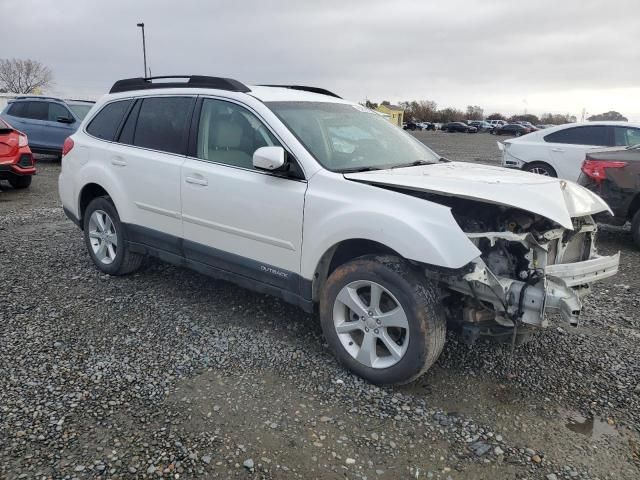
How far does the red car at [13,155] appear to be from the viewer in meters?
9.15

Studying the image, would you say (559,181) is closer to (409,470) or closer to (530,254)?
(530,254)

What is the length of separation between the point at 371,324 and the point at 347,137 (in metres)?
1.53

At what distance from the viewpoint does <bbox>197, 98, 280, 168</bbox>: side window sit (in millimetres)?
3795

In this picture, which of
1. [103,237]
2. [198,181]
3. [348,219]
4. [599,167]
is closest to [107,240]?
[103,237]

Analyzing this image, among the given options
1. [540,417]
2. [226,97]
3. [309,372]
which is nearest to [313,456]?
[309,372]

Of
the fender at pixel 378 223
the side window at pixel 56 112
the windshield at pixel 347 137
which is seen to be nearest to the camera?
the fender at pixel 378 223

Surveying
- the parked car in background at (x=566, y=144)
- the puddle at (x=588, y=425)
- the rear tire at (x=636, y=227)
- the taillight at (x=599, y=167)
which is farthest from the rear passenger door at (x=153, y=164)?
the parked car in background at (x=566, y=144)

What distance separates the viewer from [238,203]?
3.76m

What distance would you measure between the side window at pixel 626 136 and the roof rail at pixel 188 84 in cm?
780

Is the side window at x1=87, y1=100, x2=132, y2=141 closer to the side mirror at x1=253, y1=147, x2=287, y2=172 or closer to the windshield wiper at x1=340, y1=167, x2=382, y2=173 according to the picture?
the side mirror at x1=253, y1=147, x2=287, y2=172

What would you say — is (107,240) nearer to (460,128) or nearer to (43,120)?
(43,120)

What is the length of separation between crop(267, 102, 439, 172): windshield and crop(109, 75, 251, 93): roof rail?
0.42 metres

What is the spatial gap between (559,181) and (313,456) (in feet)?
7.58

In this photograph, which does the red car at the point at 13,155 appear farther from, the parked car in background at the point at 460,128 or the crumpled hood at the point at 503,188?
the parked car in background at the point at 460,128
